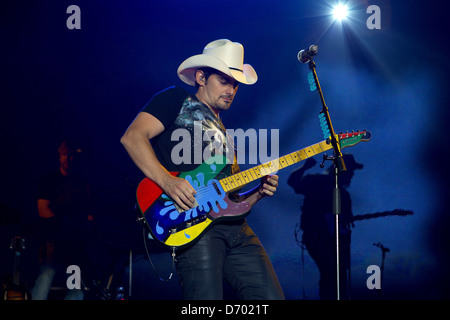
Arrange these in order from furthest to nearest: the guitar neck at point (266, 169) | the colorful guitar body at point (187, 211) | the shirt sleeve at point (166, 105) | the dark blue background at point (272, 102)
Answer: the dark blue background at point (272, 102), the guitar neck at point (266, 169), the shirt sleeve at point (166, 105), the colorful guitar body at point (187, 211)

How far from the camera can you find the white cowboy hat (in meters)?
2.92

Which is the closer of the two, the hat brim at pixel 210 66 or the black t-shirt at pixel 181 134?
the black t-shirt at pixel 181 134

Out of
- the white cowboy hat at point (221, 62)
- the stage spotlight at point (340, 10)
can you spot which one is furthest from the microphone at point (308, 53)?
the stage spotlight at point (340, 10)

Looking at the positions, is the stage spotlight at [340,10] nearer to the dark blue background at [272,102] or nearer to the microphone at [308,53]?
the dark blue background at [272,102]

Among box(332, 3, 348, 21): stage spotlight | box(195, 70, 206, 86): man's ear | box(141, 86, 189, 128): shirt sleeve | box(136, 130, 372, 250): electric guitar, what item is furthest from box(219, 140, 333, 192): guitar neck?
box(332, 3, 348, 21): stage spotlight

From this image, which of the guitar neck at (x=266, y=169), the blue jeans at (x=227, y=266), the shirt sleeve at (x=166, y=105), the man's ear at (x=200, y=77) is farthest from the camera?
the man's ear at (x=200, y=77)

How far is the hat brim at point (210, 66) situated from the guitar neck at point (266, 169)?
25.9 inches

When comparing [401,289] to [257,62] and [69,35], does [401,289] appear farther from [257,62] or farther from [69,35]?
[69,35]

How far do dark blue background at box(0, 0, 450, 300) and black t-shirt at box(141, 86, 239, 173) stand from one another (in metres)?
2.05

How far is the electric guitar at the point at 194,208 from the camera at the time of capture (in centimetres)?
243

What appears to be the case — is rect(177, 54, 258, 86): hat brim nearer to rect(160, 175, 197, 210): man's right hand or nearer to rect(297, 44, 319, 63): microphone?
rect(297, 44, 319, 63): microphone

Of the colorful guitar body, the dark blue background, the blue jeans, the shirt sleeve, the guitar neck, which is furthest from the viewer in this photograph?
the dark blue background

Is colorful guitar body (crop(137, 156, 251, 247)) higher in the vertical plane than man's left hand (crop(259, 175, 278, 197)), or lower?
lower

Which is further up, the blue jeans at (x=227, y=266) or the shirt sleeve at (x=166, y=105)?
the shirt sleeve at (x=166, y=105)
